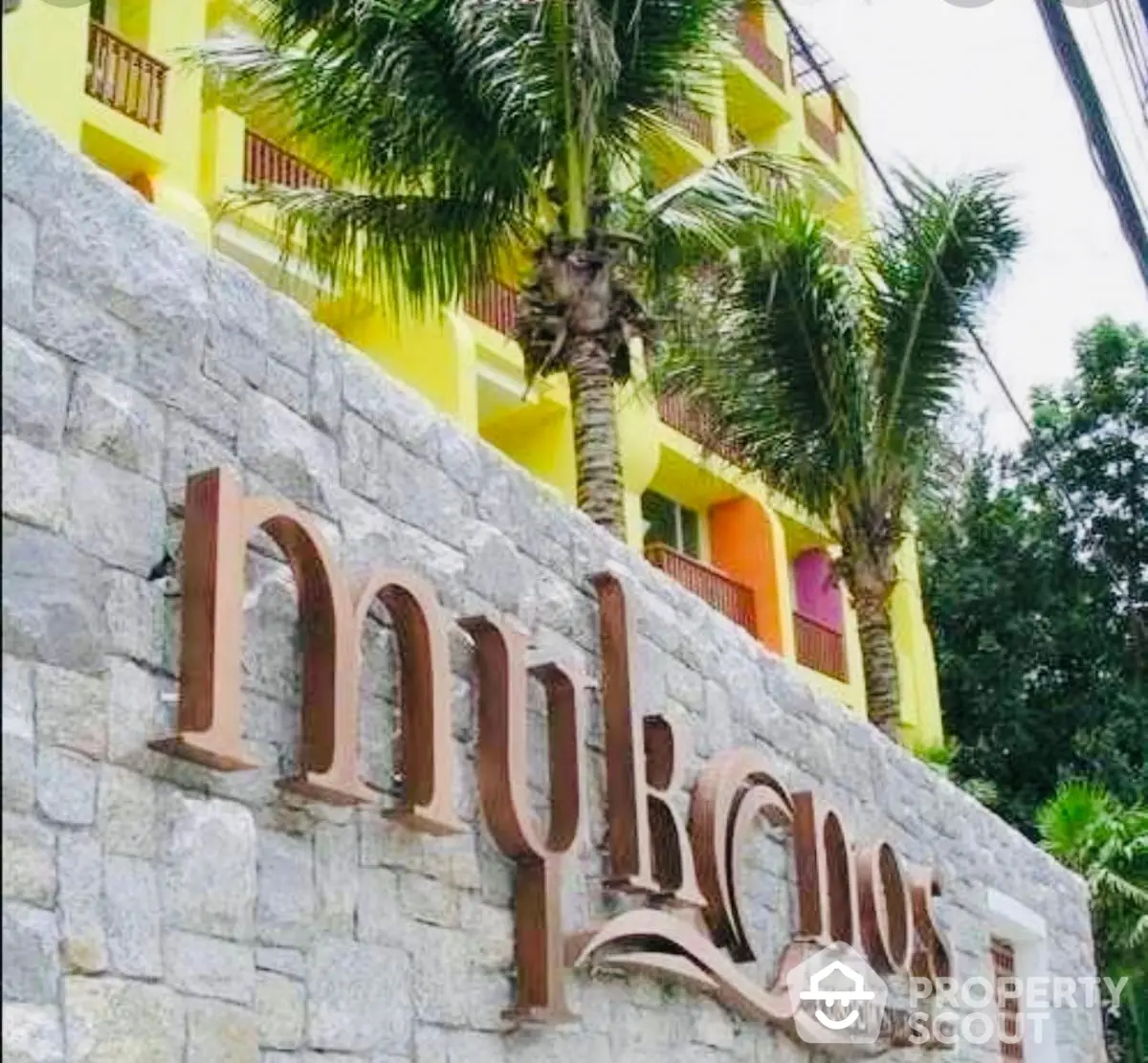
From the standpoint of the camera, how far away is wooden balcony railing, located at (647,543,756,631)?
58.7 ft

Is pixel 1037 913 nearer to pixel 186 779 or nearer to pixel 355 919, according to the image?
pixel 355 919

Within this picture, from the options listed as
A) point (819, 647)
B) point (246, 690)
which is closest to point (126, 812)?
point (246, 690)

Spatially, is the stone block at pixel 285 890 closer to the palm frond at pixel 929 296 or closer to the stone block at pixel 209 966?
the stone block at pixel 209 966

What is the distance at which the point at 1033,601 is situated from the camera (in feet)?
80.1

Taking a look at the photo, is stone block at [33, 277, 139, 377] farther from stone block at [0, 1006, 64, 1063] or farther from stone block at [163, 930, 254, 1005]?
stone block at [0, 1006, 64, 1063]

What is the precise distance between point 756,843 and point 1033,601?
18801mm

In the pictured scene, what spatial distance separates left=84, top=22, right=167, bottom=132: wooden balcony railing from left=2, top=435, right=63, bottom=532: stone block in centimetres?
1016

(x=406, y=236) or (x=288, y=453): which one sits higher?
(x=406, y=236)

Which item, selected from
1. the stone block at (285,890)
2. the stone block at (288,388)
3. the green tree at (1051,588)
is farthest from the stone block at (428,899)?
the green tree at (1051,588)

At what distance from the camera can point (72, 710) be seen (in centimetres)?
335

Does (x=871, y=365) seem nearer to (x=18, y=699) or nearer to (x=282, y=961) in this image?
(x=282, y=961)

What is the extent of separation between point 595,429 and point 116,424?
5908 millimetres

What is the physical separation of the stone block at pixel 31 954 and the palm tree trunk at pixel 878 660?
9.62 meters

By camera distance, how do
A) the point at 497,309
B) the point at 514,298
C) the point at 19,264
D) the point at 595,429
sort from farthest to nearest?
the point at 497,309, the point at 514,298, the point at 595,429, the point at 19,264
